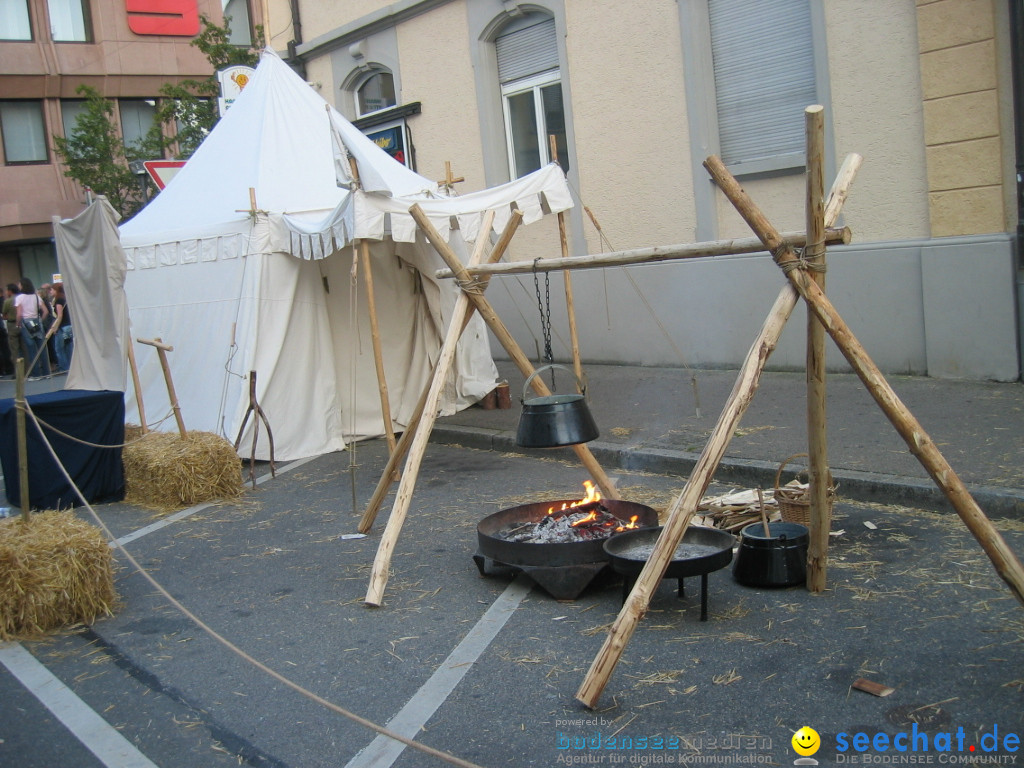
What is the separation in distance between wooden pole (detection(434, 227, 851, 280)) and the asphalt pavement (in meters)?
1.76

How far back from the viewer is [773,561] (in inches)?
184

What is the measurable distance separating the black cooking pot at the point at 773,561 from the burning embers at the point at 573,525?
685mm

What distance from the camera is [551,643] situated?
4262mm

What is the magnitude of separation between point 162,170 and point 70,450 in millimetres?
5425

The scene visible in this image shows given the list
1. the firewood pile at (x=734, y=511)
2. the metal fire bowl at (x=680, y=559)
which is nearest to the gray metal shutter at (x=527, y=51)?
the firewood pile at (x=734, y=511)

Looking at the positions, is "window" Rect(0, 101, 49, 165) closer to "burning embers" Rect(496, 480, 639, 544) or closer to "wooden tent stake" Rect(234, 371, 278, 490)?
"wooden tent stake" Rect(234, 371, 278, 490)

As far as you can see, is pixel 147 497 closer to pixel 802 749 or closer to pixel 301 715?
pixel 301 715

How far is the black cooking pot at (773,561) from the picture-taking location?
467 centimetres

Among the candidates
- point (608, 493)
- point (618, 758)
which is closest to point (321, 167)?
point (608, 493)

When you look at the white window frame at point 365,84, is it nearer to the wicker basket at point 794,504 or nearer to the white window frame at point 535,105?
the white window frame at point 535,105

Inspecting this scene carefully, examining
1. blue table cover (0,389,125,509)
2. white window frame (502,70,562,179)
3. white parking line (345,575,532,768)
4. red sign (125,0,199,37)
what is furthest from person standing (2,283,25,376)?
white parking line (345,575,532,768)

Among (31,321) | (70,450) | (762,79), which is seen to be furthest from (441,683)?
(31,321)

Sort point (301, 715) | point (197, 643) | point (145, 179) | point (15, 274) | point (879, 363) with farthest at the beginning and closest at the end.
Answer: point (15, 274)
point (145, 179)
point (879, 363)
point (197, 643)
point (301, 715)

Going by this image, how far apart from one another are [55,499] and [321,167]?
180 inches
